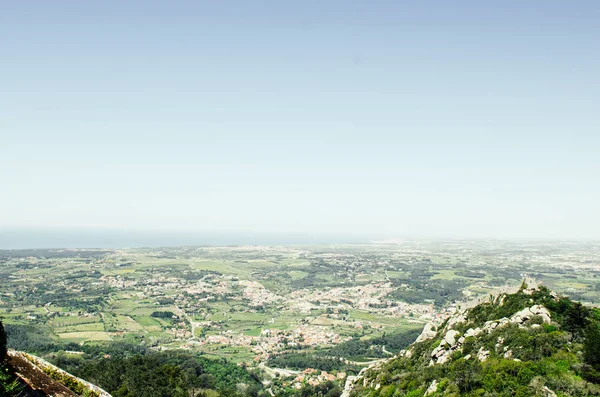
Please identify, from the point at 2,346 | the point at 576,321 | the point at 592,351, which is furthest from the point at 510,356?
the point at 2,346

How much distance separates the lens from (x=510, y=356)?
688 inches

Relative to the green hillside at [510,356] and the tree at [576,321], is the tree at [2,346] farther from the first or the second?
the tree at [576,321]

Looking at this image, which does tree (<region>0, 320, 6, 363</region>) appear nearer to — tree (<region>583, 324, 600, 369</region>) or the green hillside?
the green hillside

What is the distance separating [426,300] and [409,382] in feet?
288

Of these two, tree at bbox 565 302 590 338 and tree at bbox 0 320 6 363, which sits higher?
tree at bbox 0 320 6 363

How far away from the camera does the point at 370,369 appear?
103ft

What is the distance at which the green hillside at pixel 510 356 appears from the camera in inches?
568

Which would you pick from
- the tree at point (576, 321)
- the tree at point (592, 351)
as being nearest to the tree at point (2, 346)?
the tree at point (592, 351)

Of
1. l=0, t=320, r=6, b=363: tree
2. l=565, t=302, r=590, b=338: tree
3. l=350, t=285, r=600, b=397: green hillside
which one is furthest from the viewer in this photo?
l=565, t=302, r=590, b=338: tree

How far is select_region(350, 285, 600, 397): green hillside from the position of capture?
14.4 m

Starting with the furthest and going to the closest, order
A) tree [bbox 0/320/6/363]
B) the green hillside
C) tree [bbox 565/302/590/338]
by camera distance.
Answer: tree [bbox 565/302/590/338], the green hillside, tree [bbox 0/320/6/363]

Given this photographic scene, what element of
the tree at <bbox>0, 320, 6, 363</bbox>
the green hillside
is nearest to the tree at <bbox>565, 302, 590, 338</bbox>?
the green hillside

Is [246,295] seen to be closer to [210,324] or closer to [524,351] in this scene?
[210,324]

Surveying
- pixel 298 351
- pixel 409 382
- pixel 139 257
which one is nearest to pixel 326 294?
pixel 298 351
